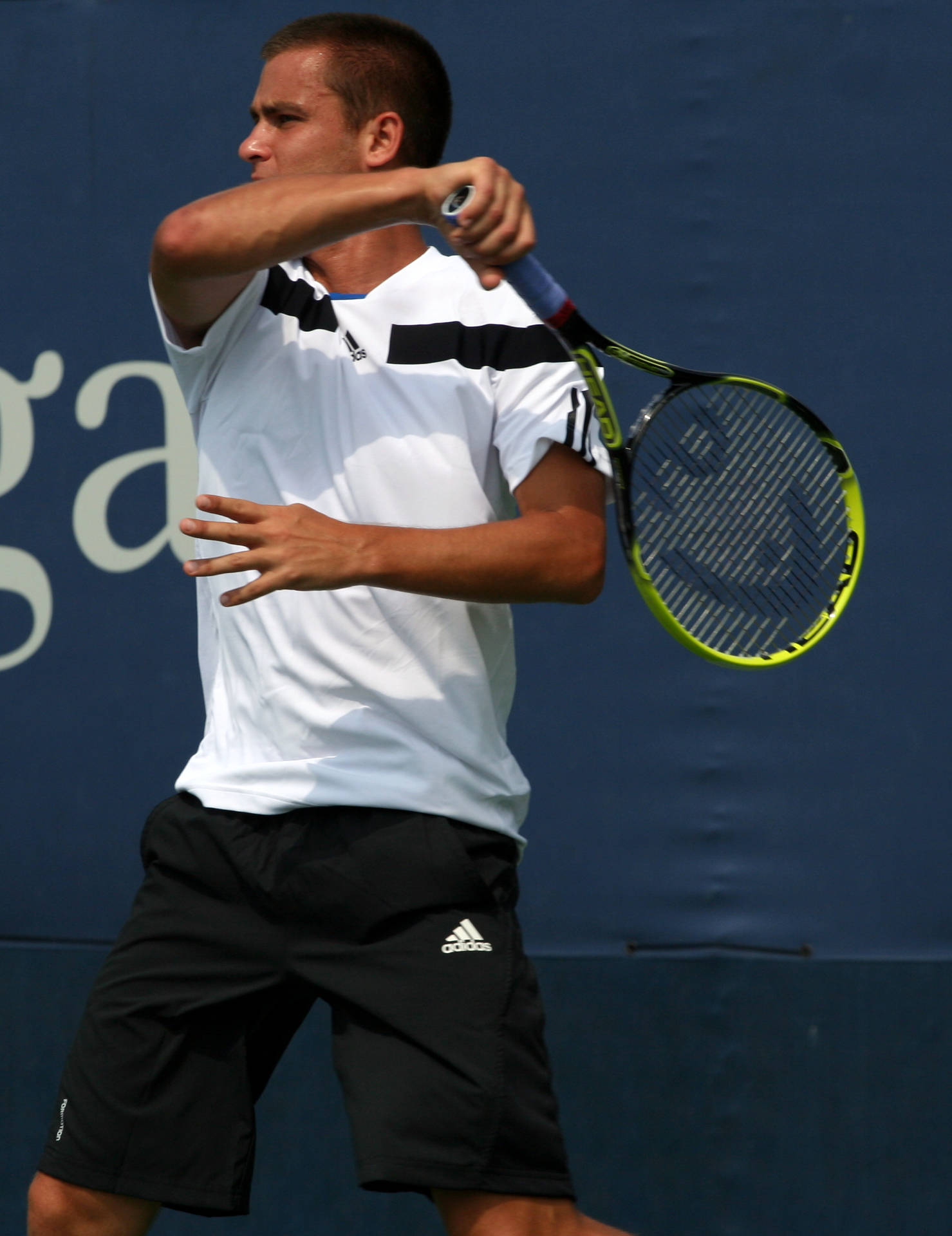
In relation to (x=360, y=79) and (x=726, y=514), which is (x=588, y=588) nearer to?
(x=726, y=514)

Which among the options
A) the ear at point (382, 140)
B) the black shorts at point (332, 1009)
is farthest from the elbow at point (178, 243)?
the black shorts at point (332, 1009)

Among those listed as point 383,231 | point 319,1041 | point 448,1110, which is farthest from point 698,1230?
point 383,231

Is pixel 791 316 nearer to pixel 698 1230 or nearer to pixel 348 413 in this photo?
pixel 348 413

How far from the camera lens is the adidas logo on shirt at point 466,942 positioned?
179 cm

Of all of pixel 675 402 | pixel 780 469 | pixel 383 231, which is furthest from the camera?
pixel 675 402

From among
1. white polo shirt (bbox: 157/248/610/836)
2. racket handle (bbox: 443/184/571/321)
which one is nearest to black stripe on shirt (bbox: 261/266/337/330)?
white polo shirt (bbox: 157/248/610/836)

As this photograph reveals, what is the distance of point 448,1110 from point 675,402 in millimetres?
1317

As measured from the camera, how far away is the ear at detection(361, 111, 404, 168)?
6.55 feet

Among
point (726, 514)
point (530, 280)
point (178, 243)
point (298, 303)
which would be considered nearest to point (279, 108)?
point (298, 303)

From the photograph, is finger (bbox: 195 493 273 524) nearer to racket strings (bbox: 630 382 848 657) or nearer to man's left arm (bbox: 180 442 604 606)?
man's left arm (bbox: 180 442 604 606)

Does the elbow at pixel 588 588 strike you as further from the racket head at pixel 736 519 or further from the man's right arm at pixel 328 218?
the man's right arm at pixel 328 218

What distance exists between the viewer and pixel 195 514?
2.80 metres

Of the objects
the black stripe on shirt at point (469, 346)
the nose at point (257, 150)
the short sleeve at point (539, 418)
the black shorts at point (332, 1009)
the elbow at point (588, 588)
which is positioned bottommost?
the black shorts at point (332, 1009)

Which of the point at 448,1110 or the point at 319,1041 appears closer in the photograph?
the point at 448,1110
